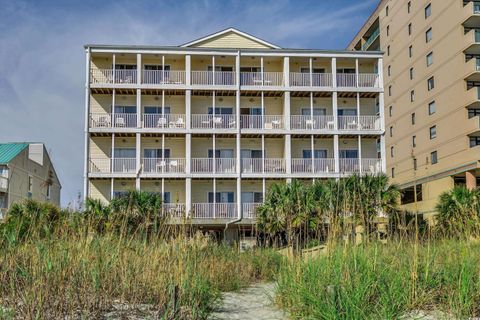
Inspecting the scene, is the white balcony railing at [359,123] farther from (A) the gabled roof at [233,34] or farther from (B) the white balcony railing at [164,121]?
(B) the white balcony railing at [164,121]

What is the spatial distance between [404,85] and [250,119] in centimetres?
2036

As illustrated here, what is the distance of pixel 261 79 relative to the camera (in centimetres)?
4006

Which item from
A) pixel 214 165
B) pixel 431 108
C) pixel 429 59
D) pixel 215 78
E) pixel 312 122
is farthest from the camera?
pixel 429 59

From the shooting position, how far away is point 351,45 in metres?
69.8

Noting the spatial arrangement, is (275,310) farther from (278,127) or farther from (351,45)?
(351,45)

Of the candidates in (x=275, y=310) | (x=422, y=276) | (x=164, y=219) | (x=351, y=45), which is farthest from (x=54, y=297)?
(x=351, y=45)

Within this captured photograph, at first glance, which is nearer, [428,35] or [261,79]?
[261,79]

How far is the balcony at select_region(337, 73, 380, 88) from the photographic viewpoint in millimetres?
40469

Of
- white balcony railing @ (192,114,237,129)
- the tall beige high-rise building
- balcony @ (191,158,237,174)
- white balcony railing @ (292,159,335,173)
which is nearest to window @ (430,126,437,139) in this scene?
the tall beige high-rise building

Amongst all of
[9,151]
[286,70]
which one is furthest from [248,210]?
[9,151]

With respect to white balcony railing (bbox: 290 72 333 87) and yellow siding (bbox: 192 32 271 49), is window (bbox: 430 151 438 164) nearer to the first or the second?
white balcony railing (bbox: 290 72 333 87)

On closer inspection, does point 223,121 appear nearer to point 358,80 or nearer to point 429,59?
point 358,80

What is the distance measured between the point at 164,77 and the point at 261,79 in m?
7.34

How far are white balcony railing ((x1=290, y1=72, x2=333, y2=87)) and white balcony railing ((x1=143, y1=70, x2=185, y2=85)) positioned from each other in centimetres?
851
